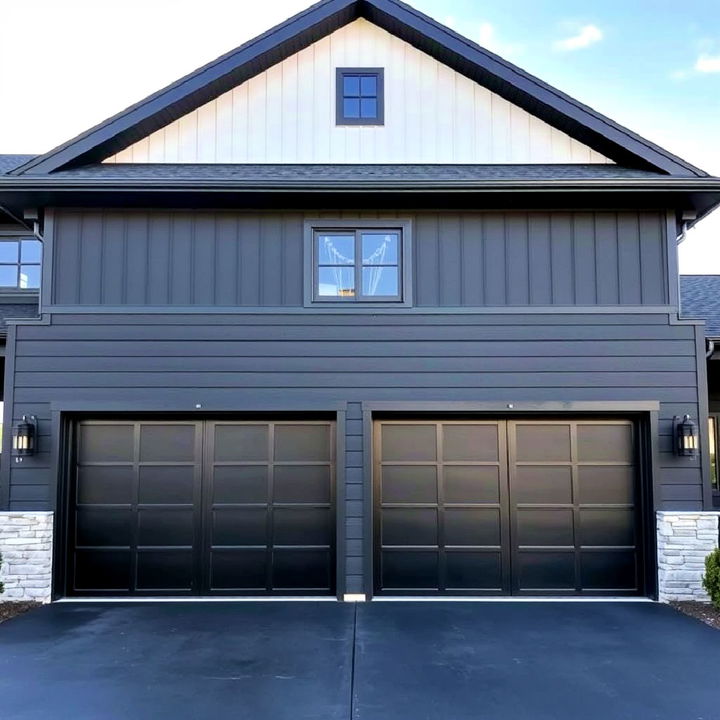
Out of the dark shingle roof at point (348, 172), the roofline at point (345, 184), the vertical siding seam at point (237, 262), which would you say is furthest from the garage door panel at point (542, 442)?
the vertical siding seam at point (237, 262)

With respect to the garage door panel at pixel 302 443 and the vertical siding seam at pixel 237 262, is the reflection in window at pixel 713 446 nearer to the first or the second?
the garage door panel at pixel 302 443

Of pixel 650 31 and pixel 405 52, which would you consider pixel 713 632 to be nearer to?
pixel 405 52

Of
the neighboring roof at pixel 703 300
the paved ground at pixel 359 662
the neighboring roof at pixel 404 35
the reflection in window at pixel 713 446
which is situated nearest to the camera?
the paved ground at pixel 359 662

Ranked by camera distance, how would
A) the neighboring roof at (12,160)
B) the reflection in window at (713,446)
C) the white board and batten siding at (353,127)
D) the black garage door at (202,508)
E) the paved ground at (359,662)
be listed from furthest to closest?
the neighboring roof at (12,160) → the reflection in window at (713,446) → the white board and batten siding at (353,127) → the black garage door at (202,508) → the paved ground at (359,662)

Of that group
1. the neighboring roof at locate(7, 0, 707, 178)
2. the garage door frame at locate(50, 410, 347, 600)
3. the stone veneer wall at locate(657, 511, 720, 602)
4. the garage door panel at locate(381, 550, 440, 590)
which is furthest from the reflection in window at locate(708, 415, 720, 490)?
the garage door frame at locate(50, 410, 347, 600)

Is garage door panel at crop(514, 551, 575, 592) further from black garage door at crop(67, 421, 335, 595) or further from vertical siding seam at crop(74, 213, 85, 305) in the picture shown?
vertical siding seam at crop(74, 213, 85, 305)

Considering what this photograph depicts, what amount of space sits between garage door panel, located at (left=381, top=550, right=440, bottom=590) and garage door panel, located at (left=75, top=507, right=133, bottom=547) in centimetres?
268

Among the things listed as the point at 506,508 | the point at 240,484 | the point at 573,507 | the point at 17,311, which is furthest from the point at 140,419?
the point at 573,507

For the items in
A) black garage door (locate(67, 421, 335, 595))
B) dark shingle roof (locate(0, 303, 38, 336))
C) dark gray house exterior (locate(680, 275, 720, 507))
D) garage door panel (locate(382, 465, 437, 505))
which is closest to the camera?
black garage door (locate(67, 421, 335, 595))

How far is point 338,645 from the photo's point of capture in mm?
4688

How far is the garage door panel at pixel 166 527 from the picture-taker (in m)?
6.14

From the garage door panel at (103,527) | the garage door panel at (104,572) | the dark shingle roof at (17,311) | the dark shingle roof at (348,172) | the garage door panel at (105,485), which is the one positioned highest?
the dark shingle roof at (348,172)

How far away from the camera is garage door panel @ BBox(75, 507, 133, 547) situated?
20.2 ft

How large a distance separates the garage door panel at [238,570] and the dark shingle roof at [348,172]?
12.5 feet
